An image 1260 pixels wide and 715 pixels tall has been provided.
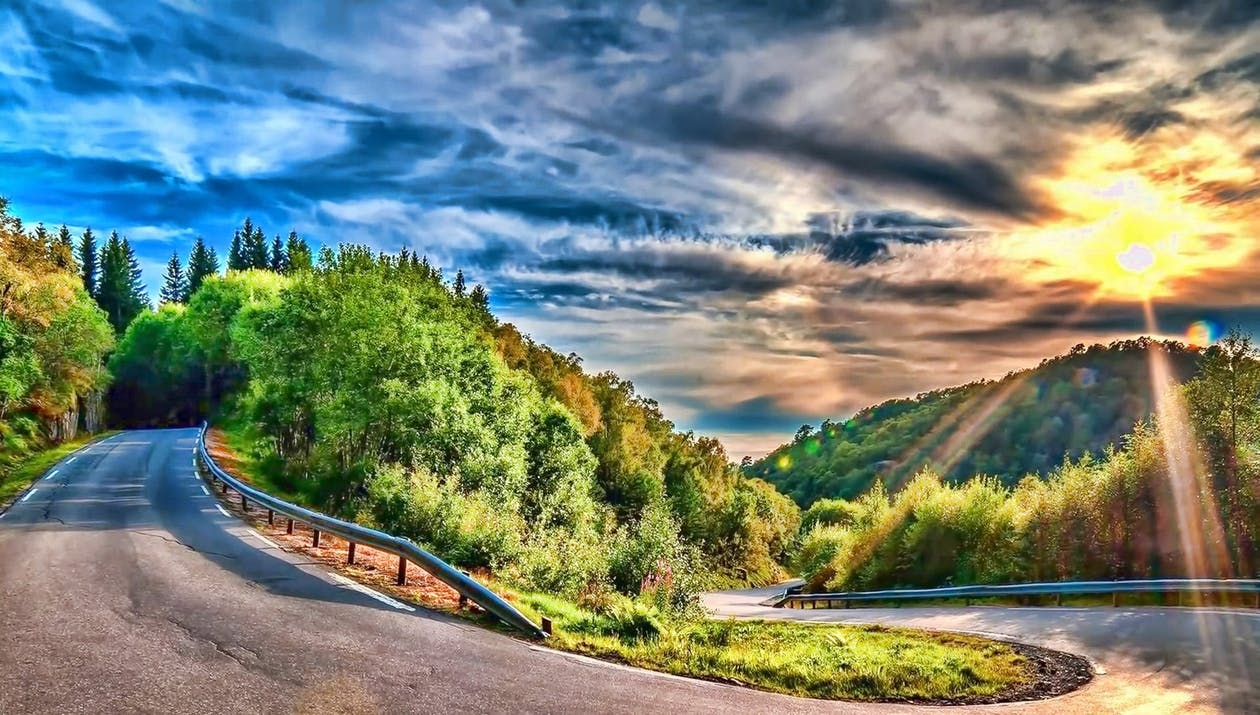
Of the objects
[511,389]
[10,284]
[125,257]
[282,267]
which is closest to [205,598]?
[511,389]

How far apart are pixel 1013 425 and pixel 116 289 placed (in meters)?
160

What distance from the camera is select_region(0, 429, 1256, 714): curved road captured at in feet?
19.7

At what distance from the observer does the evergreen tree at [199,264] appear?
403 ft

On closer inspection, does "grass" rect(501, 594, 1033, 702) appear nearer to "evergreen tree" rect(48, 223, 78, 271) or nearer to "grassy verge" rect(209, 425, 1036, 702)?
"grassy verge" rect(209, 425, 1036, 702)

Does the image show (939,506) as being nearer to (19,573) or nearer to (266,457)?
(19,573)

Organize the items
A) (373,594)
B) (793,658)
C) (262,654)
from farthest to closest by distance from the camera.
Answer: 1. (373,594)
2. (793,658)
3. (262,654)

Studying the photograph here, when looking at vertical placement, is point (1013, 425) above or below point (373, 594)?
above

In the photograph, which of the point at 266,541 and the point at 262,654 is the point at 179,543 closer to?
the point at 266,541

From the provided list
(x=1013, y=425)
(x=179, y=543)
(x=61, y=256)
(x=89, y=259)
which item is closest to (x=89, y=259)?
(x=89, y=259)

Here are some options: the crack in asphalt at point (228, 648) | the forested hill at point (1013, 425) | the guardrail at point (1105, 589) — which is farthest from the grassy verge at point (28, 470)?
the forested hill at point (1013, 425)

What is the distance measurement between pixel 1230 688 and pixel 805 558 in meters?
43.4

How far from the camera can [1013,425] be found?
471ft

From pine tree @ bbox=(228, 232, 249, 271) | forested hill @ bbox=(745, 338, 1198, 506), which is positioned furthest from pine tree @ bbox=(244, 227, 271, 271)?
forested hill @ bbox=(745, 338, 1198, 506)

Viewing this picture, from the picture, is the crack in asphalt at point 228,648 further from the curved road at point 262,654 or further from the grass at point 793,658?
the grass at point 793,658
